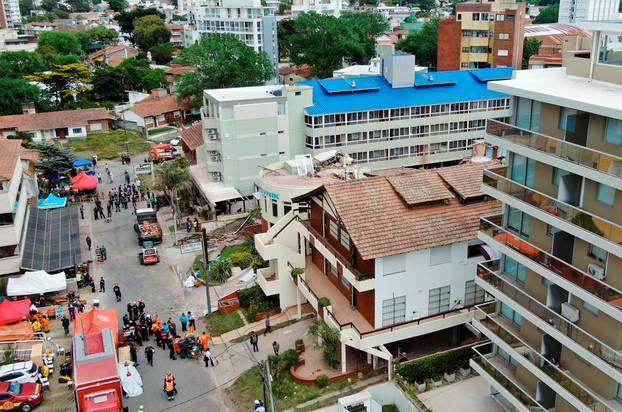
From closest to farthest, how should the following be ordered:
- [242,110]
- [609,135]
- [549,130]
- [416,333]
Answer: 1. [609,135]
2. [549,130]
3. [416,333]
4. [242,110]

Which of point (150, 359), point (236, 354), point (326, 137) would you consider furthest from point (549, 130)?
point (326, 137)

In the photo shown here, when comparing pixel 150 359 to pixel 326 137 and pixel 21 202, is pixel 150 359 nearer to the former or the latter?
pixel 21 202

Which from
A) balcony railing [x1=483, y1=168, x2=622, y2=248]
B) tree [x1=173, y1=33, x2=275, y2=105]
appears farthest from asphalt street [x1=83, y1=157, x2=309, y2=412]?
tree [x1=173, y1=33, x2=275, y2=105]

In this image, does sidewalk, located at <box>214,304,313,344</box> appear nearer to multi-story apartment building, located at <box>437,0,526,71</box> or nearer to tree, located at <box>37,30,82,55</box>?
multi-story apartment building, located at <box>437,0,526,71</box>

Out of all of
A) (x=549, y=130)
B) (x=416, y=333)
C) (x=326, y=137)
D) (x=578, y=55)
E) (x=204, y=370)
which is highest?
(x=578, y=55)

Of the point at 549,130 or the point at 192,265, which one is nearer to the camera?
the point at 549,130

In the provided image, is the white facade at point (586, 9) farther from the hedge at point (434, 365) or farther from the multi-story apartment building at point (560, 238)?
the multi-story apartment building at point (560, 238)

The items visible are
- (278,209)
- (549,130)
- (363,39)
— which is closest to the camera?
(549,130)

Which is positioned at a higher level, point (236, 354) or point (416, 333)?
point (416, 333)
